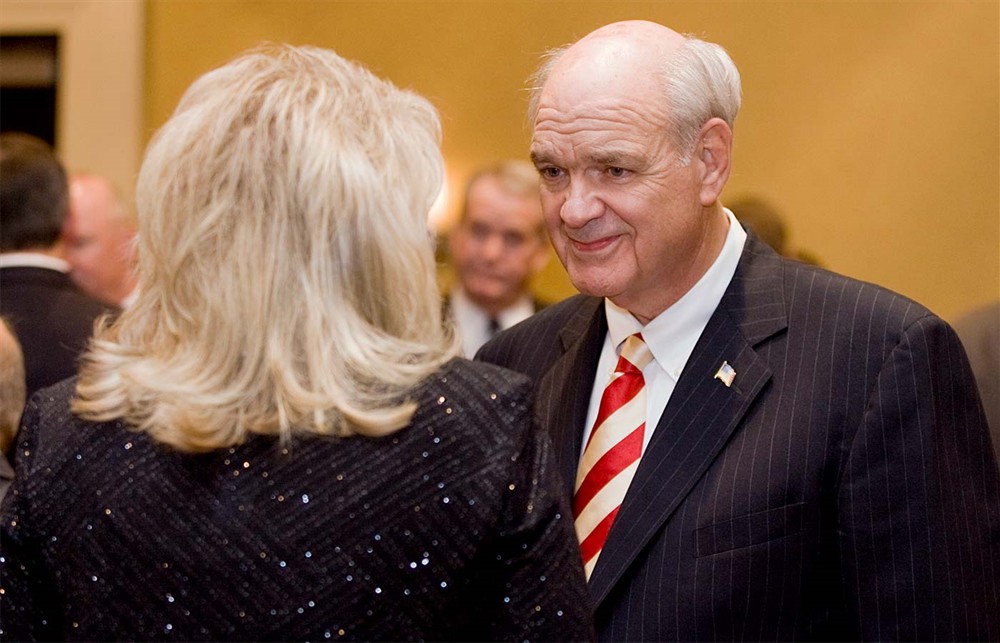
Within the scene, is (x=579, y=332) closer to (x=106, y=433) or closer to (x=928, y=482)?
(x=928, y=482)

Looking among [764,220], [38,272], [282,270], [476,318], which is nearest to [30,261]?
[38,272]

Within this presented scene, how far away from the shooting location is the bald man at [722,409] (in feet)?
5.87

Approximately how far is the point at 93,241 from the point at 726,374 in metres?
3.63

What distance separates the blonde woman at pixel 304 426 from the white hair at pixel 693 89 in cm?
71

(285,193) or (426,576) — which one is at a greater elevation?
(285,193)

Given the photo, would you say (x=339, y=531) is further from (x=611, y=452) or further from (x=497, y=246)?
(x=497, y=246)

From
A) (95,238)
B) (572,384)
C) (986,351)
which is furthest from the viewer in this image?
(95,238)

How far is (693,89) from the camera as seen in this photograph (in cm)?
205

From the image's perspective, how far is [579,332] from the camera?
2.26m

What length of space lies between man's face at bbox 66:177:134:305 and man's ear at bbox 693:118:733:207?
3.35 meters

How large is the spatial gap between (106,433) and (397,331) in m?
0.38

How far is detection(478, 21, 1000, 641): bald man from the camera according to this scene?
179 centimetres

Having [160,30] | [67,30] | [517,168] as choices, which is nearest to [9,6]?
[67,30]

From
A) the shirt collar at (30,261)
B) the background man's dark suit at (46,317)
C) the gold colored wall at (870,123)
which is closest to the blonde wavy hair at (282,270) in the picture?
the background man's dark suit at (46,317)
